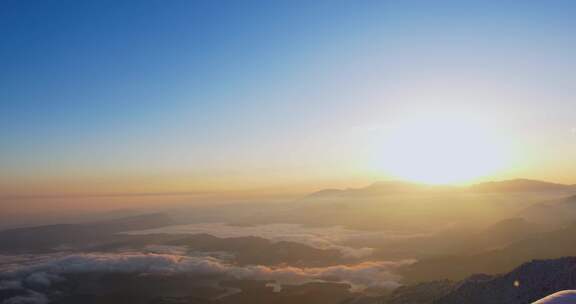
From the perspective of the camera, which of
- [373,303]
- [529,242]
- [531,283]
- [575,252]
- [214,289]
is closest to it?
[531,283]

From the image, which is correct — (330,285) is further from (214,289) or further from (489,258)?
(489,258)

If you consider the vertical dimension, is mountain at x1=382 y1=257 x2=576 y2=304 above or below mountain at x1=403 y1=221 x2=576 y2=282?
above

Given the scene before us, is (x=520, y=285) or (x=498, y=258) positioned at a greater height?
(x=520, y=285)

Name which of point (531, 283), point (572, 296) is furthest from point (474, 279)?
point (572, 296)

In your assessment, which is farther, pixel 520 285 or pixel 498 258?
pixel 498 258

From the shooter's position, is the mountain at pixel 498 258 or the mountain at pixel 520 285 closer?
the mountain at pixel 520 285

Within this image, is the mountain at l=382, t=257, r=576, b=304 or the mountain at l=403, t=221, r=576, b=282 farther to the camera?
the mountain at l=403, t=221, r=576, b=282

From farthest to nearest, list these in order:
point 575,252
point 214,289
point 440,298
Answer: point 214,289
point 575,252
point 440,298

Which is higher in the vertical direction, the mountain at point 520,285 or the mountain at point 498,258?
the mountain at point 520,285
